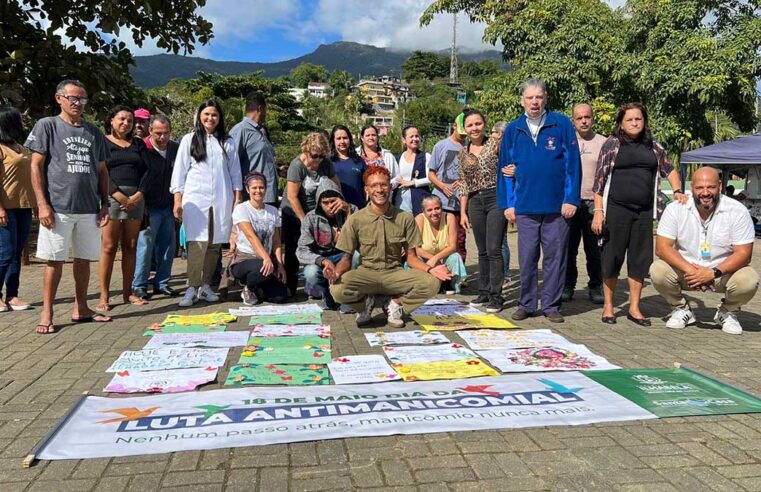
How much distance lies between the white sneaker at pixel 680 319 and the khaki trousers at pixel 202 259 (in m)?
4.50

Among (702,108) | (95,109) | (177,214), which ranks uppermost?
(702,108)

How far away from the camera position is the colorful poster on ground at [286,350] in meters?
3.98

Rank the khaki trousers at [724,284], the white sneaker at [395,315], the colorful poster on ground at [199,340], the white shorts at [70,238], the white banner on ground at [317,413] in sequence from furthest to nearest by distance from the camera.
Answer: the white sneaker at [395,315] < the khaki trousers at [724,284] < the white shorts at [70,238] < the colorful poster on ground at [199,340] < the white banner on ground at [317,413]

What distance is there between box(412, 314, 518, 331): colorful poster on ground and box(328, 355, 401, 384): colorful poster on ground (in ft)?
3.50

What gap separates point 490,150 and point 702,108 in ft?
40.5

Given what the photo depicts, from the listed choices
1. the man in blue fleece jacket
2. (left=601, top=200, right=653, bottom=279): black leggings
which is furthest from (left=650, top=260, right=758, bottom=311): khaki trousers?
the man in blue fleece jacket

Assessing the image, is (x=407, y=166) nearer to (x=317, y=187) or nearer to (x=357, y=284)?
(x=317, y=187)

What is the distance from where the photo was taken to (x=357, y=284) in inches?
198

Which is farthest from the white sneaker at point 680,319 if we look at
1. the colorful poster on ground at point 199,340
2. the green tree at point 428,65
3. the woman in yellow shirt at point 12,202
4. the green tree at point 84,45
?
the green tree at point 428,65

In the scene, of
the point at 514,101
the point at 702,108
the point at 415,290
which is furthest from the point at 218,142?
the point at 702,108

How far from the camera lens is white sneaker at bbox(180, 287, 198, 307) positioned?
6008 mm

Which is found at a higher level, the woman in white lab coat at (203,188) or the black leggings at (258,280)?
the woman in white lab coat at (203,188)

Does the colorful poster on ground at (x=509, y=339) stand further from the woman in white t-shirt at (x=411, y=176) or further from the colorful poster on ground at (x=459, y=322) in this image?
the woman in white t-shirt at (x=411, y=176)

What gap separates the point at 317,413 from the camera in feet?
9.85
